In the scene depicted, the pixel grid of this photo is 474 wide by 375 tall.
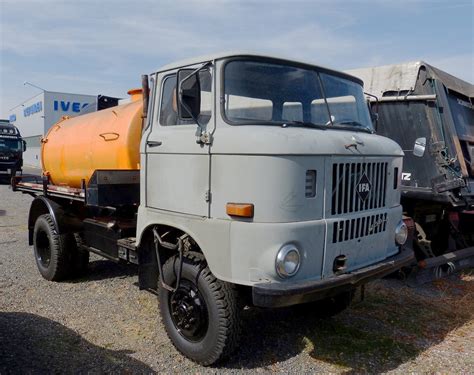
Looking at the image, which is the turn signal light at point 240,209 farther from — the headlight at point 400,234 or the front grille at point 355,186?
the headlight at point 400,234

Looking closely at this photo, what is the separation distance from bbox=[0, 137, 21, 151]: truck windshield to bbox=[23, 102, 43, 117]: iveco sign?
1463cm

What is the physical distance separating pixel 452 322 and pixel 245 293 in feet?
8.77

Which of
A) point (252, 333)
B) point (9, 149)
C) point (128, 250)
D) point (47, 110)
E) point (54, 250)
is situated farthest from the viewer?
point (47, 110)

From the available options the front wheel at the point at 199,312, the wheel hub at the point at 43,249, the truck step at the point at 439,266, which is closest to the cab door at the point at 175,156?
the front wheel at the point at 199,312

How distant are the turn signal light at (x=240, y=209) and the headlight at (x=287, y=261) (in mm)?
351

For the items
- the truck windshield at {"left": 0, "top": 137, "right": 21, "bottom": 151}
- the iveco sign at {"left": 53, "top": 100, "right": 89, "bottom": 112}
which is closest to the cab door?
the truck windshield at {"left": 0, "top": 137, "right": 21, "bottom": 151}

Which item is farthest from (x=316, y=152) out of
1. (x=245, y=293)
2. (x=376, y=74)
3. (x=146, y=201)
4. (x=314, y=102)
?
(x=376, y=74)

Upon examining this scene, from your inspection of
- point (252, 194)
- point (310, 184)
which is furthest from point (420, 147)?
point (252, 194)

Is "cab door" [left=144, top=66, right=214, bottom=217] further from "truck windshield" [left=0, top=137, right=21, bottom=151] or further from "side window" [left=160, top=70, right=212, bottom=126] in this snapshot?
"truck windshield" [left=0, top=137, right=21, bottom=151]

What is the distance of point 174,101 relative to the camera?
3.92 metres

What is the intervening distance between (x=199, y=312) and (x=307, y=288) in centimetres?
100

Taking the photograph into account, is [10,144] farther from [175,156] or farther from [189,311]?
[189,311]

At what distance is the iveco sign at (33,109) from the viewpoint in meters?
35.4

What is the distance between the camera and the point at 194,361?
12.2 ft
